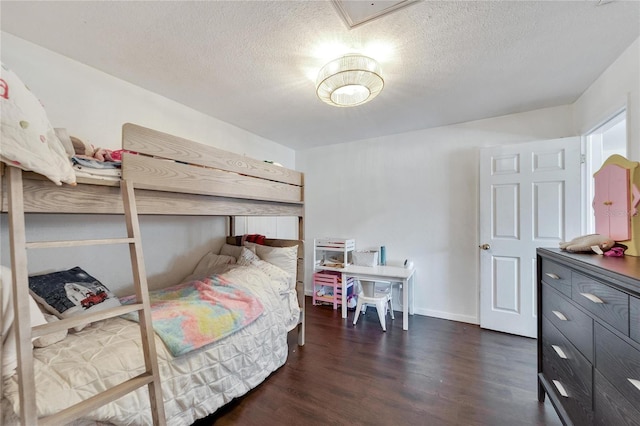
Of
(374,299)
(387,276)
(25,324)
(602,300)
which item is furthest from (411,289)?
(25,324)

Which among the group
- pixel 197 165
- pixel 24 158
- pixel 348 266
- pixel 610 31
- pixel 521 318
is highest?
pixel 610 31

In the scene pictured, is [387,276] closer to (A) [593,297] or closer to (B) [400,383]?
(B) [400,383]

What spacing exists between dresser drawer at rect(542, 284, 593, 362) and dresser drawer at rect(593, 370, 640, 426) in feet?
0.36

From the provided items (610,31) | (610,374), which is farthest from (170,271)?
(610,31)

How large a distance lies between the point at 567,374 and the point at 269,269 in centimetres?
206

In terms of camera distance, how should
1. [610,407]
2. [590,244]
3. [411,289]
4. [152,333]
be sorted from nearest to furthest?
[610,407], [152,333], [590,244], [411,289]

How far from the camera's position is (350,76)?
175 cm

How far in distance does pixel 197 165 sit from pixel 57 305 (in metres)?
1.17

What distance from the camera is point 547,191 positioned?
256cm

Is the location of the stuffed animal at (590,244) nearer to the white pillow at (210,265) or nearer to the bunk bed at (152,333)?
the bunk bed at (152,333)

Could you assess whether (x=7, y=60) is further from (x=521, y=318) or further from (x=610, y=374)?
(x=521, y=318)

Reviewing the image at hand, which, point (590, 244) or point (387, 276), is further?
point (387, 276)

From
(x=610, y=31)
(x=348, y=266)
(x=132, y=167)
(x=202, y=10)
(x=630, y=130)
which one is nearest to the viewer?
(x=132, y=167)

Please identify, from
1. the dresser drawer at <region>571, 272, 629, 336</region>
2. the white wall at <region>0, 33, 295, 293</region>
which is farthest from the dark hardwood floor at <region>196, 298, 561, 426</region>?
the white wall at <region>0, 33, 295, 293</region>
